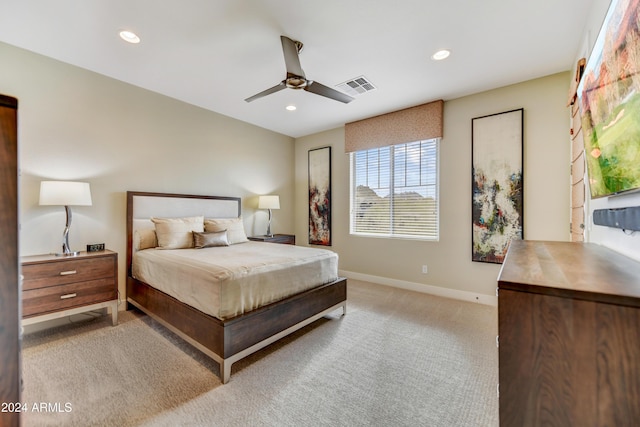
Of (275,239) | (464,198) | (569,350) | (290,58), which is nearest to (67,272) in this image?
(275,239)

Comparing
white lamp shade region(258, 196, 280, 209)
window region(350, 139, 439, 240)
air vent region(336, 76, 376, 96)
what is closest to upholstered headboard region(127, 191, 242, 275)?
white lamp shade region(258, 196, 280, 209)

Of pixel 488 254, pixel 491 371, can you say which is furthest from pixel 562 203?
pixel 491 371

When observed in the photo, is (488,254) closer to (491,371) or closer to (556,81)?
(491,371)

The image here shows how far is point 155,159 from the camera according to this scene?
356 cm

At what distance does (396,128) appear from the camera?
413 centimetres

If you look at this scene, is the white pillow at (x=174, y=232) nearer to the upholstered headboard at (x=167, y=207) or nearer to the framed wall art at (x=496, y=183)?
the upholstered headboard at (x=167, y=207)

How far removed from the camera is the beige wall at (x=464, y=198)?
3.02m

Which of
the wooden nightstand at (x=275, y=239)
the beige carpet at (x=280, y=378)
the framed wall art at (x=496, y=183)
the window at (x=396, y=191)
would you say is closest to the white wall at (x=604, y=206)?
the framed wall art at (x=496, y=183)

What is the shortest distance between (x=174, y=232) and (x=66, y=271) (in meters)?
1.03

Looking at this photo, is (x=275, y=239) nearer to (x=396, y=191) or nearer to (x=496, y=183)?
(x=396, y=191)

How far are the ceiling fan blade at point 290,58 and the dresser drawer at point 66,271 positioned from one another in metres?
2.62

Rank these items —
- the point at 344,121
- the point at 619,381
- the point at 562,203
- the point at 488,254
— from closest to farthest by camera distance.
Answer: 1. the point at 619,381
2. the point at 562,203
3. the point at 488,254
4. the point at 344,121

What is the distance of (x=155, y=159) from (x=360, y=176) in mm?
3215

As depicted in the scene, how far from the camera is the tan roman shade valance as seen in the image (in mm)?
3770
